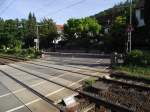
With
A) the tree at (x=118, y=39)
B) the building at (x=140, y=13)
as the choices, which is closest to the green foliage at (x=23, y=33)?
the building at (x=140, y=13)

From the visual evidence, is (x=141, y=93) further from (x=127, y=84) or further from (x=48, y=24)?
(x=48, y=24)

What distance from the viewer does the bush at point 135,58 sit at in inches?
726

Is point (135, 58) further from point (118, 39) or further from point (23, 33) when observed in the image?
point (23, 33)

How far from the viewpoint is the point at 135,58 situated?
18891mm

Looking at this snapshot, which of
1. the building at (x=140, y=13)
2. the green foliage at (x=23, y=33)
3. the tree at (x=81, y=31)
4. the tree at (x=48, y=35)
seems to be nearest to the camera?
the building at (x=140, y=13)

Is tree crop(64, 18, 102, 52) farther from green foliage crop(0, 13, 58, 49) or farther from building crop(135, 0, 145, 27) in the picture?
building crop(135, 0, 145, 27)

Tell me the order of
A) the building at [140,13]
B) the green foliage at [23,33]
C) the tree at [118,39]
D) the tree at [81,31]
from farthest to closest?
the green foliage at [23,33], the tree at [81,31], the building at [140,13], the tree at [118,39]

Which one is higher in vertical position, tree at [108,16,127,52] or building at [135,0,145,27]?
building at [135,0,145,27]

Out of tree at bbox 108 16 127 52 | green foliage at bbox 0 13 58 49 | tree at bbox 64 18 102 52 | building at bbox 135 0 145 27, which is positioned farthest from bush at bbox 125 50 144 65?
green foliage at bbox 0 13 58 49

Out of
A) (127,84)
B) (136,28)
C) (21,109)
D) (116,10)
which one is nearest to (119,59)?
(127,84)

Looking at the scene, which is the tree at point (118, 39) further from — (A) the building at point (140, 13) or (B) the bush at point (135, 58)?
(B) the bush at point (135, 58)

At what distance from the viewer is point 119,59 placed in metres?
21.2

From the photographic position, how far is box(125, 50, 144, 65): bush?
18438 millimetres

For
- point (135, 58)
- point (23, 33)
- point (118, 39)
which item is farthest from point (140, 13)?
point (23, 33)
